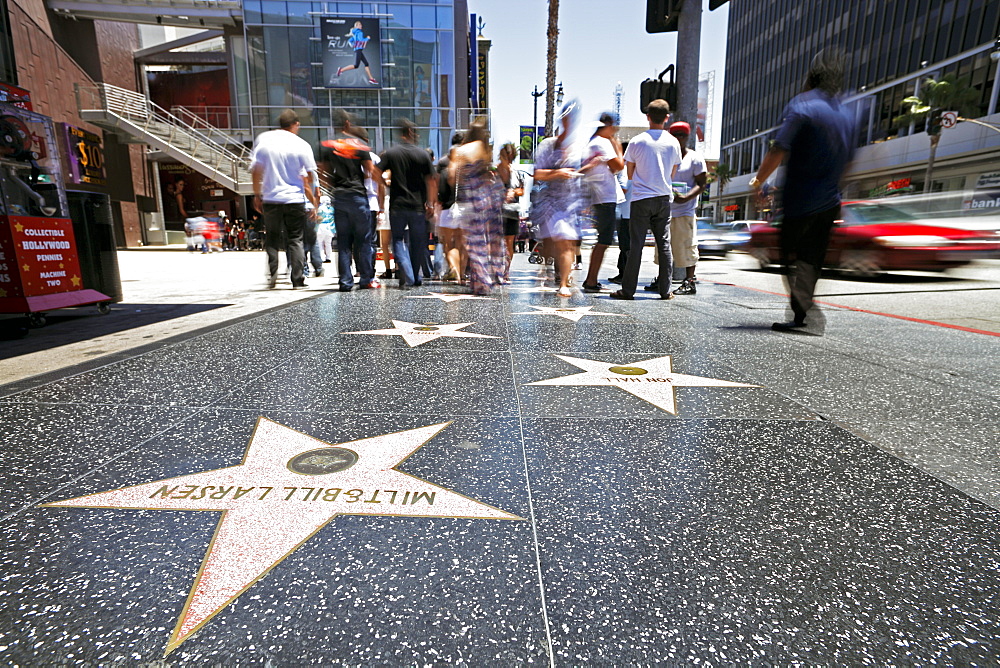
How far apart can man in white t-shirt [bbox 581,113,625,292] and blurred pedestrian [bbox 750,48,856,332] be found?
215 centimetres

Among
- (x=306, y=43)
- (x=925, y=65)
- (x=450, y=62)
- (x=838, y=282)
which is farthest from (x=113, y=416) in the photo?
(x=925, y=65)

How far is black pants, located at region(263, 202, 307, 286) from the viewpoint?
634 cm

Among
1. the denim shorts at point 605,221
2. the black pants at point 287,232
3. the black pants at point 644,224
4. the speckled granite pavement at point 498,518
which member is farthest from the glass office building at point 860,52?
the speckled granite pavement at point 498,518

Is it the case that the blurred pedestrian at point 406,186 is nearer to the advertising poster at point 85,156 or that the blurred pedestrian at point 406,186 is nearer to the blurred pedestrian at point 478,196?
the blurred pedestrian at point 478,196

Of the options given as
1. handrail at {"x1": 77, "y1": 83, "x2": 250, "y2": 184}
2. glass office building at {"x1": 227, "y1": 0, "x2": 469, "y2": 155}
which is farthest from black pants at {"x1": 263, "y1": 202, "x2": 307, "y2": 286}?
glass office building at {"x1": 227, "y1": 0, "x2": 469, "y2": 155}

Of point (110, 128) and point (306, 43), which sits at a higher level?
point (306, 43)

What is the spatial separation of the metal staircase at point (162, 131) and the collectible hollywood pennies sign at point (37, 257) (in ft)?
62.1

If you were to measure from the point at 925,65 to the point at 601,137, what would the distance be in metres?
42.4

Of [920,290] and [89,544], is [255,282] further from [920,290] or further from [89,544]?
[920,290]

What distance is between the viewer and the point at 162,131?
74.0 ft

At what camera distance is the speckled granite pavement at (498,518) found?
0.96m

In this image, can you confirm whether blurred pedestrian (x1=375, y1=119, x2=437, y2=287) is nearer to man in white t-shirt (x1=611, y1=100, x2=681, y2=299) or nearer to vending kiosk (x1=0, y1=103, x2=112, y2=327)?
man in white t-shirt (x1=611, y1=100, x2=681, y2=299)

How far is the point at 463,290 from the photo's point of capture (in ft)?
21.7

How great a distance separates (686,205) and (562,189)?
1587mm
